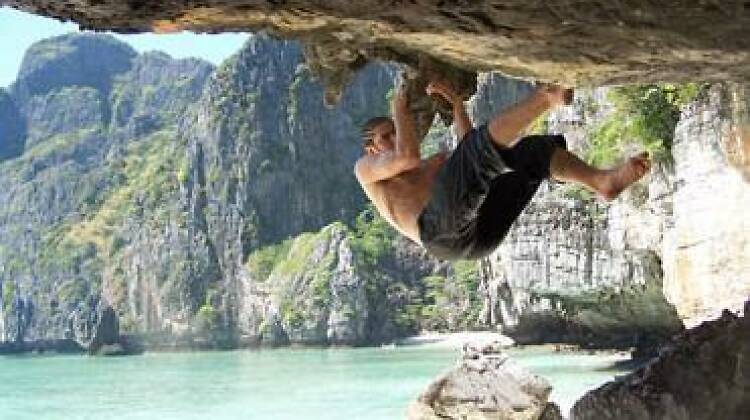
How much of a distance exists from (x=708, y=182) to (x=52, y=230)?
7990 cm

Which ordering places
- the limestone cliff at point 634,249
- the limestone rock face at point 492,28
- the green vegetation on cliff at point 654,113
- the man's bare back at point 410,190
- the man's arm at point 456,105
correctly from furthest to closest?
the green vegetation on cliff at point 654,113
the limestone cliff at point 634,249
the man's bare back at point 410,190
the man's arm at point 456,105
the limestone rock face at point 492,28

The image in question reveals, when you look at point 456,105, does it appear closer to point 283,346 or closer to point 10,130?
point 283,346

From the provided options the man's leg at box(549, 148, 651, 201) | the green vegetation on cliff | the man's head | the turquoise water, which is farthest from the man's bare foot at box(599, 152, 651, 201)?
the turquoise water

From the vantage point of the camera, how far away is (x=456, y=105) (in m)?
3.19

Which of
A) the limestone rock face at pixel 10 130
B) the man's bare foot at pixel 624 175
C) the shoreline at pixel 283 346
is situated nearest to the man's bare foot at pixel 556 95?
the man's bare foot at pixel 624 175

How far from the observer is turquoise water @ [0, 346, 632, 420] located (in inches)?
857

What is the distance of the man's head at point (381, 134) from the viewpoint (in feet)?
10.8

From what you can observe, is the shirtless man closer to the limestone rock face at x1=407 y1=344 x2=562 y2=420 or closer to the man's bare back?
the man's bare back

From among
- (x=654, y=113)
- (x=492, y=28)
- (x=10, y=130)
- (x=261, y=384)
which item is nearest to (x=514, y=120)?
(x=492, y=28)

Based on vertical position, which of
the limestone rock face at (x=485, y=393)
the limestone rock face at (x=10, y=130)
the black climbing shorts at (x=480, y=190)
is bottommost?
the limestone rock face at (x=485, y=393)

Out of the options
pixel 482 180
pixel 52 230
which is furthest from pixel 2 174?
pixel 482 180

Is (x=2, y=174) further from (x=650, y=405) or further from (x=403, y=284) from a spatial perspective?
(x=650, y=405)

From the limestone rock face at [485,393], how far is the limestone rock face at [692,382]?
491 cm

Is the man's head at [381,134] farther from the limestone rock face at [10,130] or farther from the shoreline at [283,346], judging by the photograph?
the limestone rock face at [10,130]
